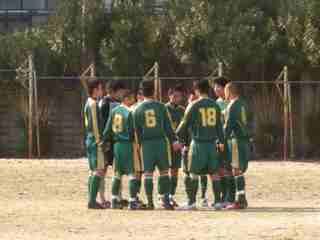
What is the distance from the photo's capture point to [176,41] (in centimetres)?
3086

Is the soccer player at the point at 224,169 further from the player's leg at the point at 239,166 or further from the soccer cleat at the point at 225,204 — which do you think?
the player's leg at the point at 239,166

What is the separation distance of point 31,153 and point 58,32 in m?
3.71

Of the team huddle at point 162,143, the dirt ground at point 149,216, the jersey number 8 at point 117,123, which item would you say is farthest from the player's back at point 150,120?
the dirt ground at point 149,216

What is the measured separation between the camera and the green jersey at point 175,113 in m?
17.8

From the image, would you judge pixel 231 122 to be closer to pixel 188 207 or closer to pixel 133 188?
pixel 188 207

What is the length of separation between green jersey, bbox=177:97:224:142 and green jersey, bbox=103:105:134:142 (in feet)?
2.59

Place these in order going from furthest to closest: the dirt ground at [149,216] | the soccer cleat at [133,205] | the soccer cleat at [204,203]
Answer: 1. the soccer cleat at [204,203]
2. the soccer cleat at [133,205]
3. the dirt ground at [149,216]

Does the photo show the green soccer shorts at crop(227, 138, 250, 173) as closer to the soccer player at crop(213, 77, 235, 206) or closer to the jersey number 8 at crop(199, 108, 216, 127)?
the soccer player at crop(213, 77, 235, 206)

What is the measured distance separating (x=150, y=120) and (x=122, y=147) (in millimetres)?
616

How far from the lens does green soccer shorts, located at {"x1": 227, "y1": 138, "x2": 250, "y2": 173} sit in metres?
16.8

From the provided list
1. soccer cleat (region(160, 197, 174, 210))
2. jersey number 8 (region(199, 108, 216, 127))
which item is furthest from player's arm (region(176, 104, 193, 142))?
soccer cleat (region(160, 197, 174, 210))

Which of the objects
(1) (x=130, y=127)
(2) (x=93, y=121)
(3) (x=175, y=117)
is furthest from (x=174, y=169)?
(2) (x=93, y=121)

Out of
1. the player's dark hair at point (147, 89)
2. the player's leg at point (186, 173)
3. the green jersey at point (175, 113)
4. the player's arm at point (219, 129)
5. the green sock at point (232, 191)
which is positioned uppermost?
the player's dark hair at point (147, 89)

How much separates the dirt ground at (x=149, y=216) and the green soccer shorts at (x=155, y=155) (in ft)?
2.38
